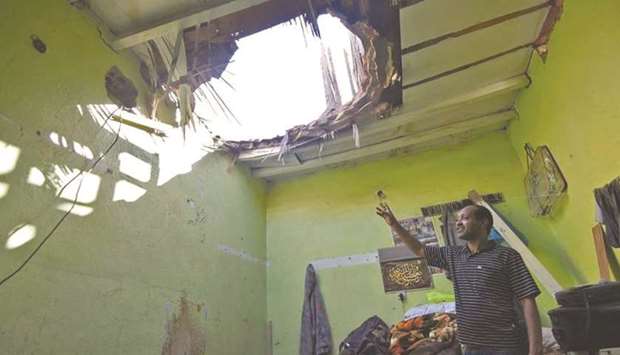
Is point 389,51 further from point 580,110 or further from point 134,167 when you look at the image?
point 134,167

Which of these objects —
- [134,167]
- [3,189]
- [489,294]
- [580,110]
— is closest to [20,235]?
[3,189]

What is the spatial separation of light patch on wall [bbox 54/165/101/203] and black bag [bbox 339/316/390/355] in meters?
2.17

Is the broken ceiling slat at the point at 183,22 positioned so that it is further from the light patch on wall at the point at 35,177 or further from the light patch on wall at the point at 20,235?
the light patch on wall at the point at 20,235

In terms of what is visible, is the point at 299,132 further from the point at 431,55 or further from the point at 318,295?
the point at 318,295

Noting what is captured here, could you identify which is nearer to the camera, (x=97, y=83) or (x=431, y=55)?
(x=97, y=83)

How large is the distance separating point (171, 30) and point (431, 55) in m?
1.89

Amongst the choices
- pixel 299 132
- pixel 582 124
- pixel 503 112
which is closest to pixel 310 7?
pixel 299 132

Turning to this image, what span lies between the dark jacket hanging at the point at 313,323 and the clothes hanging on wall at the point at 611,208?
7.68ft

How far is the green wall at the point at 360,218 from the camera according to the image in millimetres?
3400

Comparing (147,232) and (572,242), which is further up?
A: (147,232)

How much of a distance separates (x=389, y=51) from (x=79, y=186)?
2128 mm

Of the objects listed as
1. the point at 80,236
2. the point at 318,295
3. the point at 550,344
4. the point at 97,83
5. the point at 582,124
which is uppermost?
the point at 97,83

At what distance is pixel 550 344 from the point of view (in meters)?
2.35

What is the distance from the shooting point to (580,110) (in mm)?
2297
